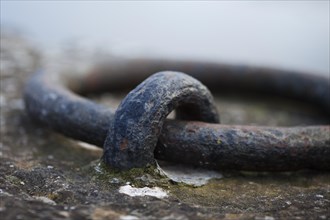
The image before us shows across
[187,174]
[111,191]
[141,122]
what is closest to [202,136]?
[187,174]

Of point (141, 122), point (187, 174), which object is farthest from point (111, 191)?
point (187, 174)

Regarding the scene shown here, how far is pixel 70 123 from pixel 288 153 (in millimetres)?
1138

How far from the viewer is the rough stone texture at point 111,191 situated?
1.94 m

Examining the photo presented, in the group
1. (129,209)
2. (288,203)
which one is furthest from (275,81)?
(129,209)

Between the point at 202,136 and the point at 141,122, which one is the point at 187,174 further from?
the point at 141,122

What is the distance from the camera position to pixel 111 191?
2.15 metres

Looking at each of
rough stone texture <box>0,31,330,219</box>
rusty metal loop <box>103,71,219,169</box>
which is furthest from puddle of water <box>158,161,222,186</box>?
rusty metal loop <box>103,71,219,169</box>

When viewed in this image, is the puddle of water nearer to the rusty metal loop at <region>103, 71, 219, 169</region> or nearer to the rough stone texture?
the rough stone texture

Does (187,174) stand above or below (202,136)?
below

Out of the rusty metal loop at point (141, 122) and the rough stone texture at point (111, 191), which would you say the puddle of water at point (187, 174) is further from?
the rusty metal loop at point (141, 122)

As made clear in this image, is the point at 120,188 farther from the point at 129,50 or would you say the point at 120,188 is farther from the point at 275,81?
the point at 129,50

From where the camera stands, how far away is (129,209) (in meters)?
1.97

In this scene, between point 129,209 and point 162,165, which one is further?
point 162,165

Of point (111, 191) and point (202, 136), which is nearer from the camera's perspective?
point (111, 191)
